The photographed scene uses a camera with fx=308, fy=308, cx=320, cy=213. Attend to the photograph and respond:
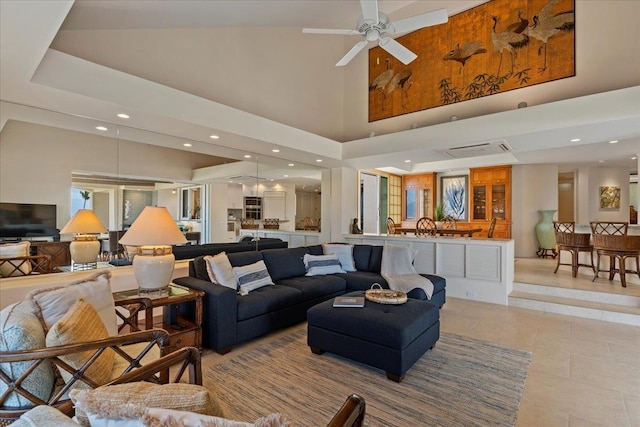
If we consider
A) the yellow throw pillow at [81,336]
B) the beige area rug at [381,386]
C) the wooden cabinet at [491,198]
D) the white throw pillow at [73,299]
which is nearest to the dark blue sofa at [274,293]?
the beige area rug at [381,386]

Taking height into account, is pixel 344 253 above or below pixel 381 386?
above

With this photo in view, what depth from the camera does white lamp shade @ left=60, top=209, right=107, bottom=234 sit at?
10.9ft

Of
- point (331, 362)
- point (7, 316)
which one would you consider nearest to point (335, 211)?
point (331, 362)

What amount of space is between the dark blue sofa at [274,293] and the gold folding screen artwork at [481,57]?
291cm

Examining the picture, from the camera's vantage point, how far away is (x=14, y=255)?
9.91ft

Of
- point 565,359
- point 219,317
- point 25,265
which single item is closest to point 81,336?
point 219,317

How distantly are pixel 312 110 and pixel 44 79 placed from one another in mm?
4074

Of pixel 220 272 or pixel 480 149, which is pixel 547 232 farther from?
pixel 220 272

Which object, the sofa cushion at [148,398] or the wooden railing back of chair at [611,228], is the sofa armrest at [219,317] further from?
the wooden railing back of chair at [611,228]

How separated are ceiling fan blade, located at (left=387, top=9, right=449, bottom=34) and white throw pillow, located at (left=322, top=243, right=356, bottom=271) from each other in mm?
3226

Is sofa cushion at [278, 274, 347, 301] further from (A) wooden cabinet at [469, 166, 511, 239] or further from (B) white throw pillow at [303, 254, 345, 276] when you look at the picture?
(A) wooden cabinet at [469, 166, 511, 239]

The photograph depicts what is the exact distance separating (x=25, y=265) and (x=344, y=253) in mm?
3968

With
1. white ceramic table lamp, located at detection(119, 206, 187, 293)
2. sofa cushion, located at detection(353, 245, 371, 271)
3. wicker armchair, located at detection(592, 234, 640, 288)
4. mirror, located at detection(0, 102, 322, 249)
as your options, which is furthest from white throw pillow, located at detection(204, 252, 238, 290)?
wicker armchair, located at detection(592, 234, 640, 288)

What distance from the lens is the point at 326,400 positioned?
2.29 meters
